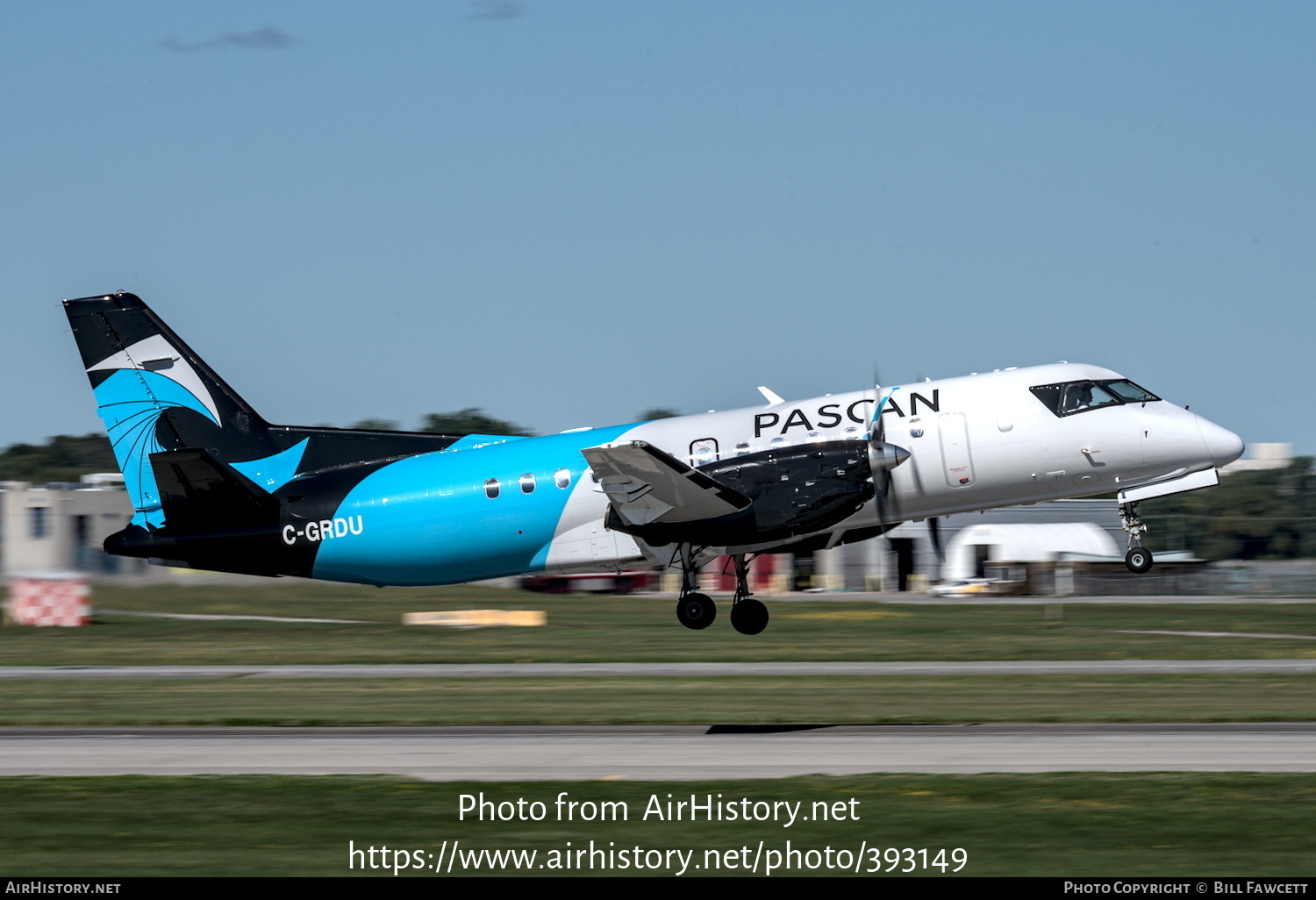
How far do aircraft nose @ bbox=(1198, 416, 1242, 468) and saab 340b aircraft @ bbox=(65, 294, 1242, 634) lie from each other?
0.03 metres

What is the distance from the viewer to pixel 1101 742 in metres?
22.4

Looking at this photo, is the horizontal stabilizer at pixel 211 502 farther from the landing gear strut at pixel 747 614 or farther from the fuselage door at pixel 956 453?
the fuselage door at pixel 956 453

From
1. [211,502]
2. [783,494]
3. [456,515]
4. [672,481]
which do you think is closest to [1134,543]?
[783,494]

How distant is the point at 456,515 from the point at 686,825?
1106cm

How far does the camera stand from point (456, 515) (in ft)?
88.7


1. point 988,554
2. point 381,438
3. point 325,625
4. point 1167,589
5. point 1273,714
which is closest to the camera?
point 1273,714

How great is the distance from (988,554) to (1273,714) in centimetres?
5163

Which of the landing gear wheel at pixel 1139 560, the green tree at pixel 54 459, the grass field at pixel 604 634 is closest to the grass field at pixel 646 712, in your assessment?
the grass field at pixel 604 634

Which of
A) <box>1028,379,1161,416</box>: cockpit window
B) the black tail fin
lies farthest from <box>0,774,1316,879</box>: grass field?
<box>1028,379,1161,416</box>: cockpit window

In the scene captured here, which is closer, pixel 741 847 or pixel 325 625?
pixel 741 847

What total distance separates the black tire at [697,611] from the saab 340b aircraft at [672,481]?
1.8 inches

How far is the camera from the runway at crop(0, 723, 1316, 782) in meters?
20.6

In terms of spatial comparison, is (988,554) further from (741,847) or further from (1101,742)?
(741,847)

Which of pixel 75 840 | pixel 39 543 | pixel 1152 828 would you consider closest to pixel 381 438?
pixel 75 840
